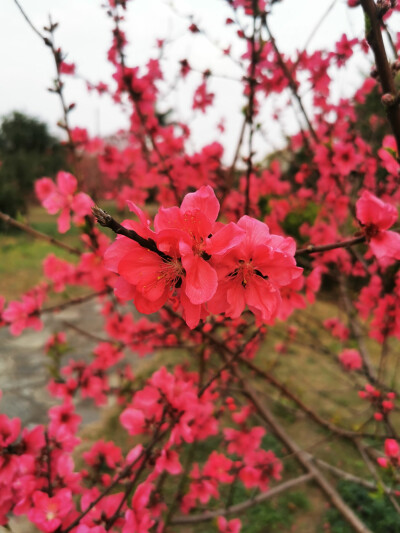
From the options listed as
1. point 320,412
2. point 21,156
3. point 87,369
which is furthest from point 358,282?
point 21,156

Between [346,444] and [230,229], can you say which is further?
[346,444]

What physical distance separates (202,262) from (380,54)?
875 mm

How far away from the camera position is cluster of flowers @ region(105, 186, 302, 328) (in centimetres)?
72

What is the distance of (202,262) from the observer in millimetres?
734

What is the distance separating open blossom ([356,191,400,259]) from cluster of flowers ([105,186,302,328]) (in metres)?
0.33

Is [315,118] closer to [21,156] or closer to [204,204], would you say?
[204,204]

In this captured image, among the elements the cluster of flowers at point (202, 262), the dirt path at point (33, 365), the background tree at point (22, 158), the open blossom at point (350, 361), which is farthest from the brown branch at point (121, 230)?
the background tree at point (22, 158)

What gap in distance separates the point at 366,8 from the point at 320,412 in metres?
3.59

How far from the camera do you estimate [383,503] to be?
2.61m

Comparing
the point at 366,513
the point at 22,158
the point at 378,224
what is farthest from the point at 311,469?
the point at 22,158

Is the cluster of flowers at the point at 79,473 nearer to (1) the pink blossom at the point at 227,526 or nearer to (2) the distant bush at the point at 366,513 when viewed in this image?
(1) the pink blossom at the point at 227,526

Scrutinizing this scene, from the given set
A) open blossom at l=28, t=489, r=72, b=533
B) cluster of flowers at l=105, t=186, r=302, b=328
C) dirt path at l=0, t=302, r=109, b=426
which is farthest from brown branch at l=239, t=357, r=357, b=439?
dirt path at l=0, t=302, r=109, b=426

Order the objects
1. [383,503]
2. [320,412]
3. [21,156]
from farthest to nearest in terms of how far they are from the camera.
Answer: [21,156]
[320,412]
[383,503]

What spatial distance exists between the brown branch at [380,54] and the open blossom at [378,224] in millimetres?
286
